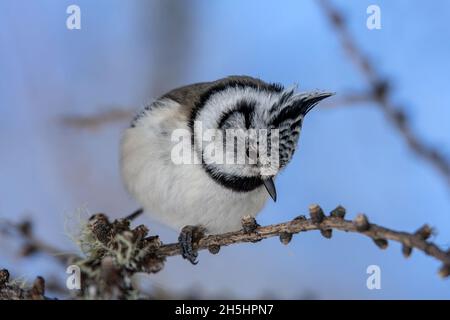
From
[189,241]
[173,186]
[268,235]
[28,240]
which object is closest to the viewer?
[268,235]

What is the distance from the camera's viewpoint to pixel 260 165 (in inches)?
46.2

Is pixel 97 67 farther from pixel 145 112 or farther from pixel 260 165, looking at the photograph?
pixel 260 165

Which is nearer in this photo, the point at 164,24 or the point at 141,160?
the point at 141,160

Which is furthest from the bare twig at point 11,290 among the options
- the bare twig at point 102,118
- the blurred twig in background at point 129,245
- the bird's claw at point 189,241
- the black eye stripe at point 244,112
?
the black eye stripe at point 244,112

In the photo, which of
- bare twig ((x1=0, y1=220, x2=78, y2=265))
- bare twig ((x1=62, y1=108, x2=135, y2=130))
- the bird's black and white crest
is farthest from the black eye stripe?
bare twig ((x1=0, y1=220, x2=78, y2=265))

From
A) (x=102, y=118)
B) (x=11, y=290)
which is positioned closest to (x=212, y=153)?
Result: (x=102, y=118)

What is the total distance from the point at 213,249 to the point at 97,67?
908mm

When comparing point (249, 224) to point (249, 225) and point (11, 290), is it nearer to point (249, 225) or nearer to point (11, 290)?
point (249, 225)

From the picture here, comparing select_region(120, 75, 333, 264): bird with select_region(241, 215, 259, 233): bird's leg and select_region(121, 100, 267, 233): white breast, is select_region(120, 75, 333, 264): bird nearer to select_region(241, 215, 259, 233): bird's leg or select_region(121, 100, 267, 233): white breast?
select_region(121, 100, 267, 233): white breast

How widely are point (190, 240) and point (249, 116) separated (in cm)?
30

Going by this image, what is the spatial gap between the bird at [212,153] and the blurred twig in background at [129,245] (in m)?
0.23

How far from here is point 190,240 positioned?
1156mm

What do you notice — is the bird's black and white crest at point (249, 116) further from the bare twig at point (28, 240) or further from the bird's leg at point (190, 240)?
the bare twig at point (28, 240)
